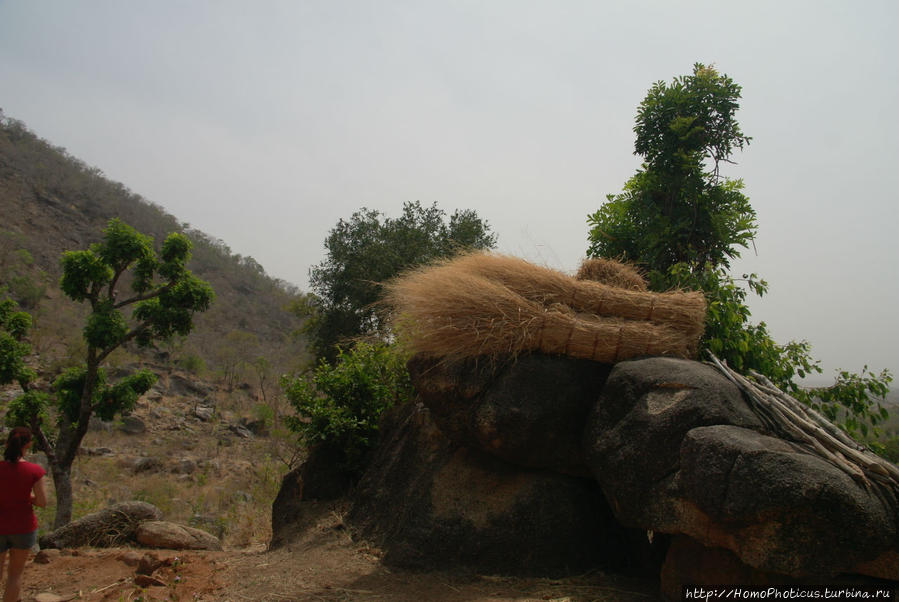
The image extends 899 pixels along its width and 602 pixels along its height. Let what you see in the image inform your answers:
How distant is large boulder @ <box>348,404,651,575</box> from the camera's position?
4.28 metres

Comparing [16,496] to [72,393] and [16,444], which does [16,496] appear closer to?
[16,444]

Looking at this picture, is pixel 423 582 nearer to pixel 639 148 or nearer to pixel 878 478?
pixel 878 478

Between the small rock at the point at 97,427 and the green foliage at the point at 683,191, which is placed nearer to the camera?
the green foliage at the point at 683,191

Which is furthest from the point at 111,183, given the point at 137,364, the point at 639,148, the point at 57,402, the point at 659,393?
the point at 659,393

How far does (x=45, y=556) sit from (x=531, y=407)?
5.29m

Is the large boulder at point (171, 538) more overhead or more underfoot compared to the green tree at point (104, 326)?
more underfoot

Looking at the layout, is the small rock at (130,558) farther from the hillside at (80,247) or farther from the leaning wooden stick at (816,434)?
the hillside at (80,247)

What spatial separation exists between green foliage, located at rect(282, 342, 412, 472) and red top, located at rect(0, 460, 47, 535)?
2807 mm

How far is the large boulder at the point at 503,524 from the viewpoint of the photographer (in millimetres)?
4277

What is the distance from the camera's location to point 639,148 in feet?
22.5

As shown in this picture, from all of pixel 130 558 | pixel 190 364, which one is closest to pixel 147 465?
pixel 190 364

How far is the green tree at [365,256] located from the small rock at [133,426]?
652 centimetres

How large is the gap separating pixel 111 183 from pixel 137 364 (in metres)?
21.3

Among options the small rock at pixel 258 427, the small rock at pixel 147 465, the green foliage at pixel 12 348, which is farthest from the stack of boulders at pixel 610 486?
the small rock at pixel 258 427
